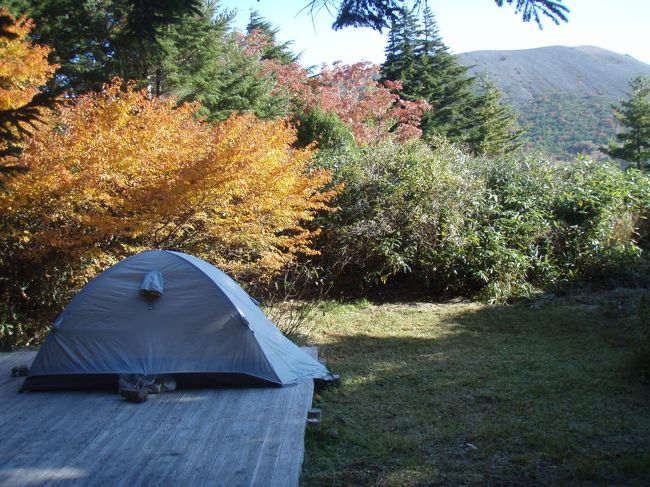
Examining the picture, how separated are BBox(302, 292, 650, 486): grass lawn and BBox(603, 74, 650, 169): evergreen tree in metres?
18.6

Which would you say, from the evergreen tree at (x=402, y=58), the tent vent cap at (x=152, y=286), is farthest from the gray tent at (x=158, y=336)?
the evergreen tree at (x=402, y=58)

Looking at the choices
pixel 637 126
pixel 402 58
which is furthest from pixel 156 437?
pixel 637 126

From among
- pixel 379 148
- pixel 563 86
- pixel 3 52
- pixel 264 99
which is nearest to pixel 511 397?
pixel 379 148

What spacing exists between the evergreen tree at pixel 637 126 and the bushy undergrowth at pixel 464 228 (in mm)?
15565

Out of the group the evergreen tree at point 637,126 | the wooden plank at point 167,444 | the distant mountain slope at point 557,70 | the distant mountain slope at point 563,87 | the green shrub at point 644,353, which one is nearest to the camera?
the wooden plank at point 167,444

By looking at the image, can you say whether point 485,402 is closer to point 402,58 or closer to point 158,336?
point 158,336

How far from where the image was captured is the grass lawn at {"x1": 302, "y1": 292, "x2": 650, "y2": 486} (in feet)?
12.4

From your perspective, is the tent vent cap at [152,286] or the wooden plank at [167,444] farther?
the tent vent cap at [152,286]

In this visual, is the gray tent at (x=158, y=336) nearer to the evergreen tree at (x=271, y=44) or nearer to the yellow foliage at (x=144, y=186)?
the yellow foliage at (x=144, y=186)

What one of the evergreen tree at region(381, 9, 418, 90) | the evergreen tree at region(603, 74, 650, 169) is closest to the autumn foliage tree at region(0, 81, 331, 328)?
the evergreen tree at region(381, 9, 418, 90)

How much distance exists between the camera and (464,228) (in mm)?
10406

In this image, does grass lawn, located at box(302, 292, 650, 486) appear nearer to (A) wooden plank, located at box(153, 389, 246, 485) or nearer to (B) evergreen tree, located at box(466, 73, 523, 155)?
(A) wooden plank, located at box(153, 389, 246, 485)

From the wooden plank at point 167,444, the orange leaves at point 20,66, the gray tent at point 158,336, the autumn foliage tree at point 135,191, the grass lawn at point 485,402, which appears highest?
the orange leaves at point 20,66

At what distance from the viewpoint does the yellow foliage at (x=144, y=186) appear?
6.96 metres
